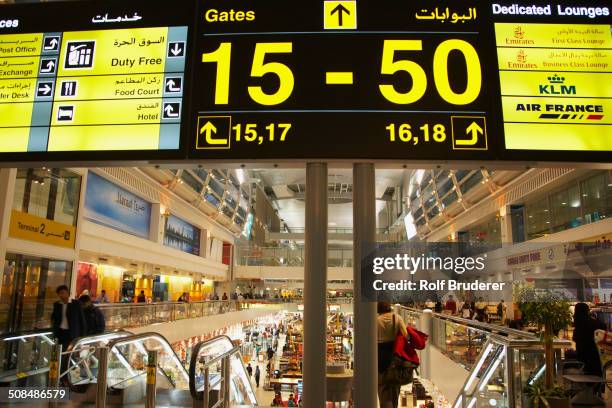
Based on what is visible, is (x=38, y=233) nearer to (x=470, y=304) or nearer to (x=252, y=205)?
(x=470, y=304)

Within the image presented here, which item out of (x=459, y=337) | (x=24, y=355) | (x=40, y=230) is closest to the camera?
(x=24, y=355)

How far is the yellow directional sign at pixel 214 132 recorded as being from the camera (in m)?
3.81

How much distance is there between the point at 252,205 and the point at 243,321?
28.4 ft

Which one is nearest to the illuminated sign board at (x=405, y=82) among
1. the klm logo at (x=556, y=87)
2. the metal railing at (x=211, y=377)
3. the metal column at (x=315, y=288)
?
the klm logo at (x=556, y=87)

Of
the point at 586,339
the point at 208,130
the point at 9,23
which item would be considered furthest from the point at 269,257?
the point at 208,130

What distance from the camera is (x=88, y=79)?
13.3 ft

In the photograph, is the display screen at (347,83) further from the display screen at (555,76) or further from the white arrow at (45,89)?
the white arrow at (45,89)

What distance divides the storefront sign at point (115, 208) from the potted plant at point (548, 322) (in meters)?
12.9

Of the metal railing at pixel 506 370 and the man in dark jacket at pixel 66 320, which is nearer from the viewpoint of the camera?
the metal railing at pixel 506 370

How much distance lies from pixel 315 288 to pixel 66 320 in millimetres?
5334

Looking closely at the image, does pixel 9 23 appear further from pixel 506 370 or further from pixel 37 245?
pixel 37 245

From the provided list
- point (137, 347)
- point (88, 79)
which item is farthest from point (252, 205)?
point (88, 79)

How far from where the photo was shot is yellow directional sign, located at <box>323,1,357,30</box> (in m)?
3.99

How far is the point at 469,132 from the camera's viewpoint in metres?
3.69
